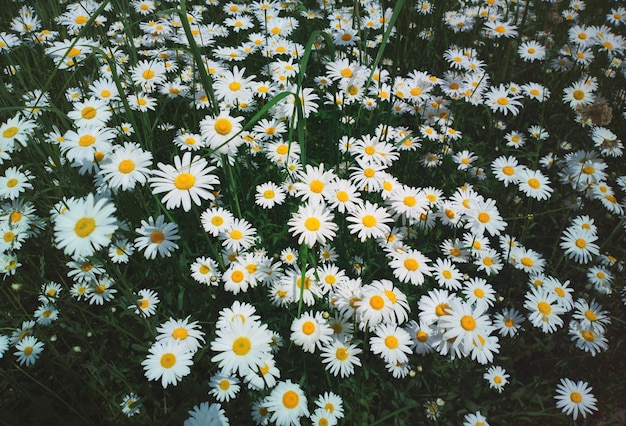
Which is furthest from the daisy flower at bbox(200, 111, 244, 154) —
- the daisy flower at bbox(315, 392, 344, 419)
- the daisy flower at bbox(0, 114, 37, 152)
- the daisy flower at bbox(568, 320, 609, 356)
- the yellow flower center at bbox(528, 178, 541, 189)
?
the daisy flower at bbox(568, 320, 609, 356)

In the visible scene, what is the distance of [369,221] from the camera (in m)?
2.42

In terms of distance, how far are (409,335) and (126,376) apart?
6.12 ft

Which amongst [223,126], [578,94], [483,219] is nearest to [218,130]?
[223,126]

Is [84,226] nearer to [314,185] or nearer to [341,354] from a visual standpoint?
[314,185]

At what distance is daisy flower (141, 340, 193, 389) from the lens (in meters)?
2.03

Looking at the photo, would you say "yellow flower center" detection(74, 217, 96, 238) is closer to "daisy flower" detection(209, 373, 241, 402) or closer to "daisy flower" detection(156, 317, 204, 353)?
"daisy flower" detection(156, 317, 204, 353)

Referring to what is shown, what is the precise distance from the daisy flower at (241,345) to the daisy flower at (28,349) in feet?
4.43


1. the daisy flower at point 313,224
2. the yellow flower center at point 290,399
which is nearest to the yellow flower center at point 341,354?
the yellow flower center at point 290,399

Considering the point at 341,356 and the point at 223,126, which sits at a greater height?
the point at 223,126

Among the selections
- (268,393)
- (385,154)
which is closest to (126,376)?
(268,393)

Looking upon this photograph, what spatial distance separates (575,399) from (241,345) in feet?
6.95

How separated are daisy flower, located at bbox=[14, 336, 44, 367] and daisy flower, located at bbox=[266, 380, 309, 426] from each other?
1.55m

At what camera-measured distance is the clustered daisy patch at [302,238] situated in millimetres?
2129

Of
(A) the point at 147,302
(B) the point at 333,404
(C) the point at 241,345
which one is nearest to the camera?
(C) the point at 241,345
